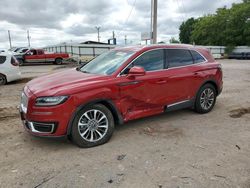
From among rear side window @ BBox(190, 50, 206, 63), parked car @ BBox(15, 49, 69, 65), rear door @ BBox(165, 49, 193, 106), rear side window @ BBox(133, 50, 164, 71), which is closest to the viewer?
rear side window @ BBox(133, 50, 164, 71)

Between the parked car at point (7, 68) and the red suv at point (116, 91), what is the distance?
24.0 ft

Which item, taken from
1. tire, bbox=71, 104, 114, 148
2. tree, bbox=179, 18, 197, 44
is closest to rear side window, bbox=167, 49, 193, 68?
tire, bbox=71, 104, 114, 148

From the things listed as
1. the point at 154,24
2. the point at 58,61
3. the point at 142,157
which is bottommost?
the point at 142,157

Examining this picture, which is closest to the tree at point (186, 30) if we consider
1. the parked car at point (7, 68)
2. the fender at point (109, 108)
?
the parked car at point (7, 68)

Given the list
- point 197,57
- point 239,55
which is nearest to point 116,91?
point 197,57

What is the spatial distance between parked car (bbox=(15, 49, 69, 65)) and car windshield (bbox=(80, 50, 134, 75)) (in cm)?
2284

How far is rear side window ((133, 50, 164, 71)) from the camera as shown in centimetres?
508

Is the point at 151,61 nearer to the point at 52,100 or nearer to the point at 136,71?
the point at 136,71

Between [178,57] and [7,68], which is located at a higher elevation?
[178,57]

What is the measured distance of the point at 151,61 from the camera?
17.2 feet

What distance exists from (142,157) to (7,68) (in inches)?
376

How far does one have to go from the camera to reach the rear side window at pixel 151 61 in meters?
5.08

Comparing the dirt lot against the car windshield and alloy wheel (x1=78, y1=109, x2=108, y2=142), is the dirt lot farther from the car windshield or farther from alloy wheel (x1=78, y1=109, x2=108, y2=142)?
→ the car windshield

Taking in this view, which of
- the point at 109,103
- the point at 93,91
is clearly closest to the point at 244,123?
the point at 109,103
